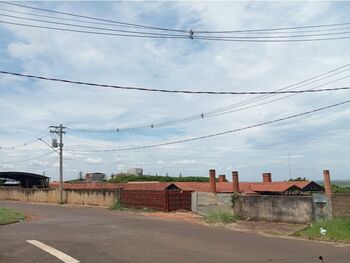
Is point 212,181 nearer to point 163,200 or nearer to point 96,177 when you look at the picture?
point 163,200

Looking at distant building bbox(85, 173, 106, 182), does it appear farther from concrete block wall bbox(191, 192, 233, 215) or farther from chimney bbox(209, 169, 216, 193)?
concrete block wall bbox(191, 192, 233, 215)

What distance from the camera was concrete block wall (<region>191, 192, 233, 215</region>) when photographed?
30.2 metres

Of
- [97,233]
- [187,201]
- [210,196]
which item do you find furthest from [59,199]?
[97,233]

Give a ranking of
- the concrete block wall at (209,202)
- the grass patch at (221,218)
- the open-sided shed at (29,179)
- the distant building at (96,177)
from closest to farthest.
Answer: the grass patch at (221,218) < the concrete block wall at (209,202) < the open-sided shed at (29,179) < the distant building at (96,177)

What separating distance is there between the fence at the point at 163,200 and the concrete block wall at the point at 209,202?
3.88 feet

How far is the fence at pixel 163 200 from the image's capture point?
3740 centimetres

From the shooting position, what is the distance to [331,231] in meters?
20.0

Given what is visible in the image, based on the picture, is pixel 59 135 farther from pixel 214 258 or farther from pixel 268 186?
pixel 214 258

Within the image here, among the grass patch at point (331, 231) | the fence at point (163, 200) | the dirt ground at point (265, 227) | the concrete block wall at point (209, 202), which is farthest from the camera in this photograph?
the fence at point (163, 200)

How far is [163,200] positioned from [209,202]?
5.85 metres

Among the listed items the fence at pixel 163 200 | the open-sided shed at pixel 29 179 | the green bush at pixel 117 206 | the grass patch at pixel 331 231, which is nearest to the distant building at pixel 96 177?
the open-sided shed at pixel 29 179

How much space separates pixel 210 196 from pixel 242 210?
430 centimetres

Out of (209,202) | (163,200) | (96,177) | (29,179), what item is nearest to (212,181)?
(163,200)

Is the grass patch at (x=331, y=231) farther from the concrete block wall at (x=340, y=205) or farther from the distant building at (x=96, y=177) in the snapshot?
the distant building at (x=96, y=177)
